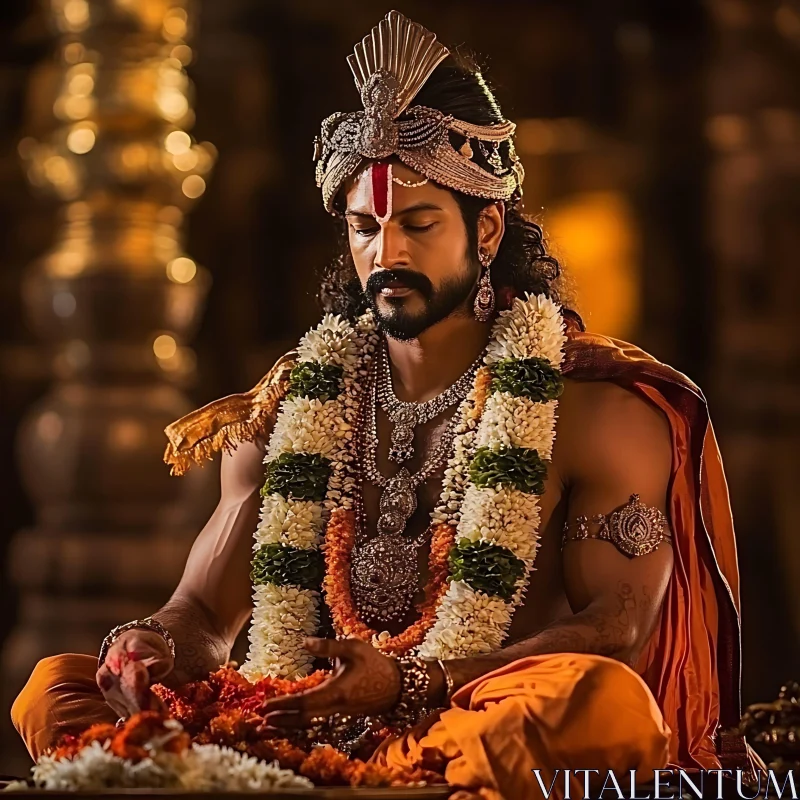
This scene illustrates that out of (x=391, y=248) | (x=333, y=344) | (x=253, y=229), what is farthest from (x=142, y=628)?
(x=253, y=229)

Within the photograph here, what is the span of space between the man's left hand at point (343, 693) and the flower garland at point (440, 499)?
0.30m

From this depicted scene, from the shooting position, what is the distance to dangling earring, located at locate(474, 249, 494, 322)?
3832mm

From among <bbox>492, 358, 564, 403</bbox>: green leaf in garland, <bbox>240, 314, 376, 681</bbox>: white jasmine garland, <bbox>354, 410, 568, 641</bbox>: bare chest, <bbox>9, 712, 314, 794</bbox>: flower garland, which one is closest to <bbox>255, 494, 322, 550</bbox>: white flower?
<bbox>240, 314, 376, 681</bbox>: white jasmine garland

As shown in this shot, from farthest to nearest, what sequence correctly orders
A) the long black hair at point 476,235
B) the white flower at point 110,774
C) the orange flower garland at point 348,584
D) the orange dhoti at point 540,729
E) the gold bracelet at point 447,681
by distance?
the long black hair at point 476,235, the orange flower garland at point 348,584, the gold bracelet at point 447,681, the orange dhoti at point 540,729, the white flower at point 110,774

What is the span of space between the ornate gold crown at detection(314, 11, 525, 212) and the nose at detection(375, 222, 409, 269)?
5.2 inches

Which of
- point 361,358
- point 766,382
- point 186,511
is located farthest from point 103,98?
point 361,358

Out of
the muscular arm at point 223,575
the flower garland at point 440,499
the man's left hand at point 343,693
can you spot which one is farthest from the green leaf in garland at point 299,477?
the man's left hand at point 343,693

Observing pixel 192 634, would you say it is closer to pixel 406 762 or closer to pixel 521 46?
pixel 406 762

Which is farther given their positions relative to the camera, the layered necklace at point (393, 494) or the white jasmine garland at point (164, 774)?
the layered necklace at point (393, 494)

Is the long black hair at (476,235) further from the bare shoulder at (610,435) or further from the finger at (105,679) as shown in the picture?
the finger at (105,679)

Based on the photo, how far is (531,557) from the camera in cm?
360

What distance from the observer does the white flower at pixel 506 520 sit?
358 cm

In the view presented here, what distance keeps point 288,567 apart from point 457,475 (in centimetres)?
39

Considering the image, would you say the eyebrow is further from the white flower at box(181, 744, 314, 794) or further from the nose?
the white flower at box(181, 744, 314, 794)
